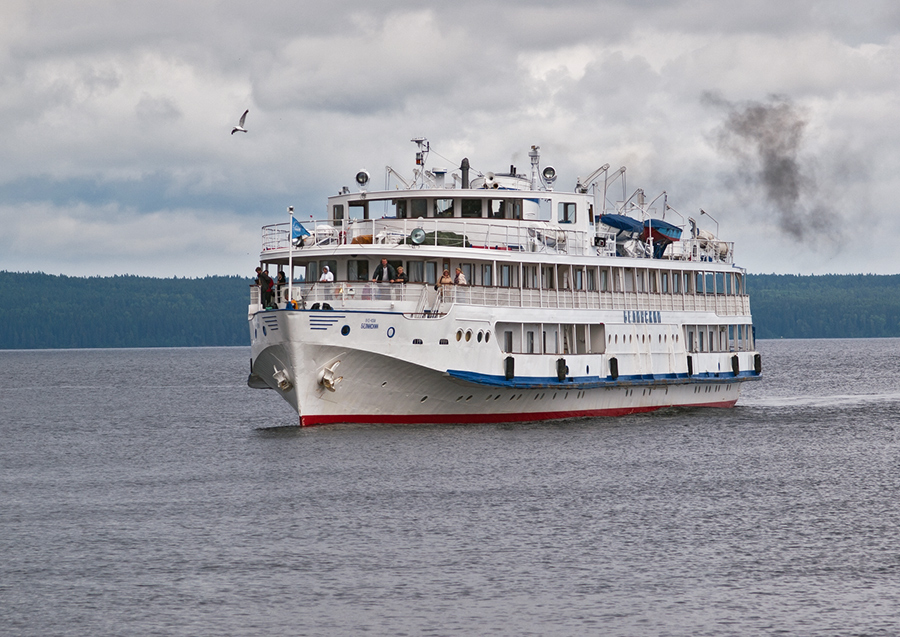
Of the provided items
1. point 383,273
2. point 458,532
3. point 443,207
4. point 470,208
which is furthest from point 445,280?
point 458,532

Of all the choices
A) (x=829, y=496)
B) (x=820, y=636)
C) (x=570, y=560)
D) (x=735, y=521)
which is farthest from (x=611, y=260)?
(x=820, y=636)

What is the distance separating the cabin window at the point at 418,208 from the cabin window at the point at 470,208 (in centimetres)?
131

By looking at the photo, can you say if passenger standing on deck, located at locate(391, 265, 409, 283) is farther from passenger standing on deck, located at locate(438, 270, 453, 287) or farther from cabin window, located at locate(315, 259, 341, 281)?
cabin window, located at locate(315, 259, 341, 281)

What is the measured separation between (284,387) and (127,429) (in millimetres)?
15744

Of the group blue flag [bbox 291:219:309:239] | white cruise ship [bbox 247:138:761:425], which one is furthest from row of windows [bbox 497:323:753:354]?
blue flag [bbox 291:219:309:239]

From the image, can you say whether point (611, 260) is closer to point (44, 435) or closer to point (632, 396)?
point (632, 396)

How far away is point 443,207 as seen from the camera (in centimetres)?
4778

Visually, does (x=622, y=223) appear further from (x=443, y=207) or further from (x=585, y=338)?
(x=443, y=207)

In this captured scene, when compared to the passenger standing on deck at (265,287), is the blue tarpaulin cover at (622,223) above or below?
above

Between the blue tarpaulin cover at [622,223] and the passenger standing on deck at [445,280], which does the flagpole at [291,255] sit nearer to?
the passenger standing on deck at [445,280]

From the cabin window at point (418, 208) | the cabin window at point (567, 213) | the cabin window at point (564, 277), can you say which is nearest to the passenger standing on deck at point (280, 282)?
the cabin window at point (418, 208)

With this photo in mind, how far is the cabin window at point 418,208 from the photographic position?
4766 cm

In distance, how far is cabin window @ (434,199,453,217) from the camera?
4775cm

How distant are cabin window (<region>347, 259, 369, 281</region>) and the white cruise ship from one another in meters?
0.05
